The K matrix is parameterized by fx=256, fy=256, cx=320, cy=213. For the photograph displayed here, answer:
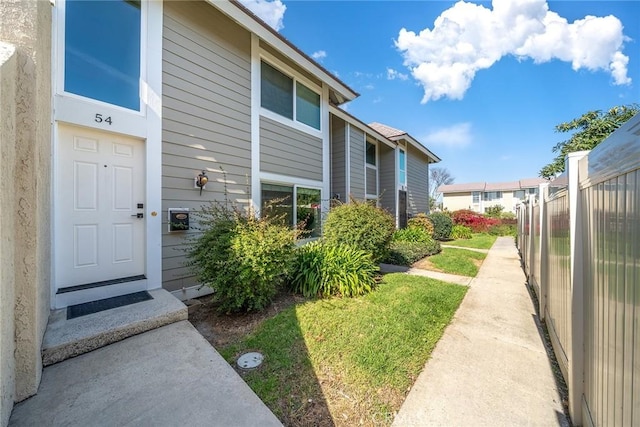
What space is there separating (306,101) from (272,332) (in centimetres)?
628

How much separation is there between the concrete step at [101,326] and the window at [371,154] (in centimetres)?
951

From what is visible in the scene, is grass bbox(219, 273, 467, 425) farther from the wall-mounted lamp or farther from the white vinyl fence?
the wall-mounted lamp

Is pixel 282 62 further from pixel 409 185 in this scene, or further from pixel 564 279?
pixel 409 185

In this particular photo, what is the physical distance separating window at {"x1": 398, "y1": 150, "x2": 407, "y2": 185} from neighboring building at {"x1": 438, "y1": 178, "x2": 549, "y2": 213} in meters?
29.6

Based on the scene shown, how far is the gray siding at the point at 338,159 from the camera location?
9.31 m

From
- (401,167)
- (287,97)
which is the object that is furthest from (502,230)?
(287,97)

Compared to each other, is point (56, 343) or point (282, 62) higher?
point (282, 62)

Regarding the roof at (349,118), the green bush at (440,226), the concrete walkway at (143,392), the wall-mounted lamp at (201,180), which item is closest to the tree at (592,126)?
the green bush at (440,226)

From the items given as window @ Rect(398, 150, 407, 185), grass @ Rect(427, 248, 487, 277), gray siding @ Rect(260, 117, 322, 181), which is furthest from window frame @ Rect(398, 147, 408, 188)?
gray siding @ Rect(260, 117, 322, 181)

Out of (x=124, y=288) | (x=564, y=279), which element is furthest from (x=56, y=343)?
(x=564, y=279)

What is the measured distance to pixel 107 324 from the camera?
2818 millimetres

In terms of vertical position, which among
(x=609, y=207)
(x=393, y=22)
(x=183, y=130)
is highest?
(x=393, y=22)

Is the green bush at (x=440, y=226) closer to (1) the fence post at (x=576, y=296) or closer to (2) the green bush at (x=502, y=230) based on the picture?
(2) the green bush at (x=502, y=230)

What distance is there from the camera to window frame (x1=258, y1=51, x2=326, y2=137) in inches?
245
